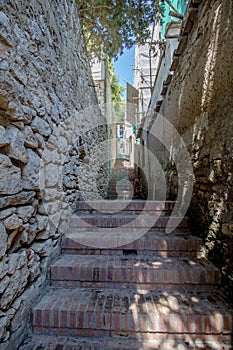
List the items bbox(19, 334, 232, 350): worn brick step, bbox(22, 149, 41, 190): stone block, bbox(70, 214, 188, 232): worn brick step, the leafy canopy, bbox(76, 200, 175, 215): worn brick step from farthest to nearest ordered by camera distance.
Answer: the leafy canopy
bbox(76, 200, 175, 215): worn brick step
bbox(70, 214, 188, 232): worn brick step
bbox(22, 149, 41, 190): stone block
bbox(19, 334, 232, 350): worn brick step

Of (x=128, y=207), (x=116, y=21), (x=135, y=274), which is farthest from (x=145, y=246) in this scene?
(x=116, y=21)

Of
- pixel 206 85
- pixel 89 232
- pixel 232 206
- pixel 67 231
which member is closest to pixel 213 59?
pixel 206 85

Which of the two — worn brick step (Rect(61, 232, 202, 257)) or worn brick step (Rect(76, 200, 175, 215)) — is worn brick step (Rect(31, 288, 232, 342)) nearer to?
worn brick step (Rect(61, 232, 202, 257))

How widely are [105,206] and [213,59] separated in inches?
76.3

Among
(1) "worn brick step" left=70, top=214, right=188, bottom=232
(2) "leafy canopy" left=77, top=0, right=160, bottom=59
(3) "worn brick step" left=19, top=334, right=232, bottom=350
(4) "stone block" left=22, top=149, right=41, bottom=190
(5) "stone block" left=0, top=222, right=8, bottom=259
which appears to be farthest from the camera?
(2) "leafy canopy" left=77, top=0, right=160, bottom=59

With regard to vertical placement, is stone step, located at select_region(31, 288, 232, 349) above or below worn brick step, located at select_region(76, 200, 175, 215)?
below

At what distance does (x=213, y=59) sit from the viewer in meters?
1.67

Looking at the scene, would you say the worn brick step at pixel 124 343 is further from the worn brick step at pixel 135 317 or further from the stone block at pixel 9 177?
the stone block at pixel 9 177

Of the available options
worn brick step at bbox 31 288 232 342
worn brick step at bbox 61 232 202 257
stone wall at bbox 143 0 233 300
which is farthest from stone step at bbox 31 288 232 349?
worn brick step at bbox 61 232 202 257

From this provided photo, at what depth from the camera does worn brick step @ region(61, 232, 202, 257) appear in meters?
1.87

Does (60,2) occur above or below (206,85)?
above

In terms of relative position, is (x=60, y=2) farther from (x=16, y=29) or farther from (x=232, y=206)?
(x=232, y=206)

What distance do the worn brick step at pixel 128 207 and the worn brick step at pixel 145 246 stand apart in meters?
0.55

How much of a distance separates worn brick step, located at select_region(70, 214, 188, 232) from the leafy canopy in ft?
10.7
